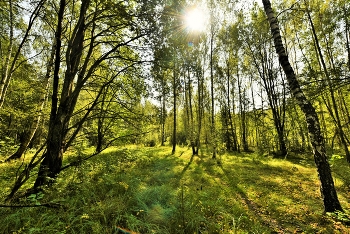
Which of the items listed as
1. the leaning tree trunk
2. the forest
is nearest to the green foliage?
the forest

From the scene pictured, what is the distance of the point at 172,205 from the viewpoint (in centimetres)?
450

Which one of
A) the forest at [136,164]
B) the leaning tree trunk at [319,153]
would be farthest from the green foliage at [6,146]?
the leaning tree trunk at [319,153]

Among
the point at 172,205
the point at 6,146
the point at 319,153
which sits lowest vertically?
the point at 172,205

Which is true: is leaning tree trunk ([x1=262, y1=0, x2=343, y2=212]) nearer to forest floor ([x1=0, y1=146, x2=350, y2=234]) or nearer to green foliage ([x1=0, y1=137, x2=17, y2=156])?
forest floor ([x1=0, y1=146, x2=350, y2=234])

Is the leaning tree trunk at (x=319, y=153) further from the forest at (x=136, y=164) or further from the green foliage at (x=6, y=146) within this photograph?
the green foliage at (x=6, y=146)

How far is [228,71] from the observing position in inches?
827

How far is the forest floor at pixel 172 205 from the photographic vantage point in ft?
11.1

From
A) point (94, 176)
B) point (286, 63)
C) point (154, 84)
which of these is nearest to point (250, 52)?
point (286, 63)

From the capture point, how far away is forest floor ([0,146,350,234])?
339cm

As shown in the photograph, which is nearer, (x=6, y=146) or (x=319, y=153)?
(x=319, y=153)

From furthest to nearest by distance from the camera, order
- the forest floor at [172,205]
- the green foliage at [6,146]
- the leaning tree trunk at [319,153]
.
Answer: the green foliage at [6,146]
the leaning tree trunk at [319,153]
the forest floor at [172,205]

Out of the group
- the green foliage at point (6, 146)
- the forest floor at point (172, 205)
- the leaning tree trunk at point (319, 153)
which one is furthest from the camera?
the green foliage at point (6, 146)

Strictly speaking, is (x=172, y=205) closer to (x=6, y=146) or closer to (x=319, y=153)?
(x=319, y=153)

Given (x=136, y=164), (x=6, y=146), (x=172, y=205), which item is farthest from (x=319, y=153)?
(x=6, y=146)
